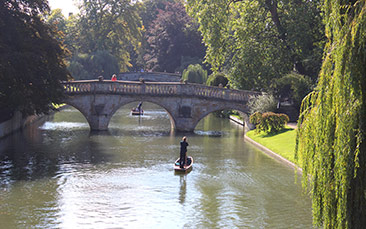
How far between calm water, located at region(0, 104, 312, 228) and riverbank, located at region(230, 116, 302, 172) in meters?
0.59

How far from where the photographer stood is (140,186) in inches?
843

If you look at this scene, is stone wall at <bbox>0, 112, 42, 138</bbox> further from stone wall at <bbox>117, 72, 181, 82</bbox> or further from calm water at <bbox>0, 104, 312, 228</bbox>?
stone wall at <bbox>117, 72, 181, 82</bbox>

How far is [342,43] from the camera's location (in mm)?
11461

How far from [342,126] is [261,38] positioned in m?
32.5

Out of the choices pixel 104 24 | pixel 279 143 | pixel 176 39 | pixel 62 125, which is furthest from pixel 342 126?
pixel 104 24

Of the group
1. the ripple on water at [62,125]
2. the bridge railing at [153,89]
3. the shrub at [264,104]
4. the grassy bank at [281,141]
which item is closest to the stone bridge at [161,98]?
the bridge railing at [153,89]

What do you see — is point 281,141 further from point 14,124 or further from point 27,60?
point 14,124

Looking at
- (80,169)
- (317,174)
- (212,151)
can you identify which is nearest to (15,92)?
(80,169)

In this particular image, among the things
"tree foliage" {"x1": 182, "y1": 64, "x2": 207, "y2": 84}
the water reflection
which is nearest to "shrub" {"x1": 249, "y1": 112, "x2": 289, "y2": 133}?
the water reflection

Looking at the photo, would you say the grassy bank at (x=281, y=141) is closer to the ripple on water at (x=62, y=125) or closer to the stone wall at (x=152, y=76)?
the ripple on water at (x=62, y=125)

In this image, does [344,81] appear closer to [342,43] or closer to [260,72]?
[342,43]

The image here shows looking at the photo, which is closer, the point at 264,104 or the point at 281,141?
the point at 281,141

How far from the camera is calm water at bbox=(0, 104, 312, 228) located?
16.8 m

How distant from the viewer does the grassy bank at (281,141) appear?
28.8 m
